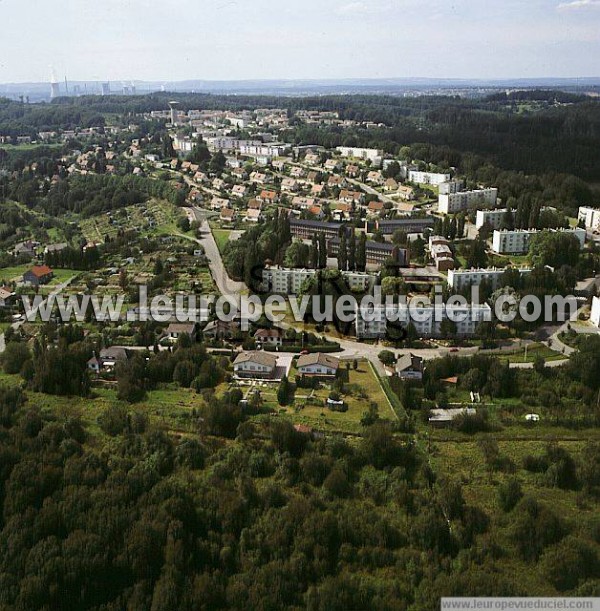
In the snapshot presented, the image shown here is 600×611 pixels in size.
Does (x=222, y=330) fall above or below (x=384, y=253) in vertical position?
below

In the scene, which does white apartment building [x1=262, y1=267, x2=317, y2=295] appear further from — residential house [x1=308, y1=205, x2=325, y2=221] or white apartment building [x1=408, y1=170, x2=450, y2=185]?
white apartment building [x1=408, y1=170, x2=450, y2=185]

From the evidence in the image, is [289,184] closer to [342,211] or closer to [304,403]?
[342,211]

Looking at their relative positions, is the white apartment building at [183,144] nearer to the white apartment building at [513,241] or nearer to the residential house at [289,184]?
the residential house at [289,184]

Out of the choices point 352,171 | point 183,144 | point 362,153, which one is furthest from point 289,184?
point 183,144

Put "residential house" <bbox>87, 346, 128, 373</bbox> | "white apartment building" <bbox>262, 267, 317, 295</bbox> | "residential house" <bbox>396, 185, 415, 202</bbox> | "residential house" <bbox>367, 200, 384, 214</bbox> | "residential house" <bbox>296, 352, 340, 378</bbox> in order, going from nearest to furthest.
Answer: "residential house" <bbox>296, 352, 340, 378</bbox>
"residential house" <bbox>87, 346, 128, 373</bbox>
"white apartment building" <bbox>262, 267, 317, 295</bbox>
"residential house" <bbox>367, 200, 384, 214</bbox>
"residential house" <bbox>396, 185, 415, 202</bbox>

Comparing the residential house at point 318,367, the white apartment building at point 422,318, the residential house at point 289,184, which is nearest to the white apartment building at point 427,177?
the residential house at point 289,184

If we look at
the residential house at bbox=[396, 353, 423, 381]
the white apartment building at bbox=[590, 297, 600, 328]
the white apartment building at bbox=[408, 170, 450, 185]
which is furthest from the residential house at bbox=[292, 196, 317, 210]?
the residential house at bbox=[396, 353, 423, 381]

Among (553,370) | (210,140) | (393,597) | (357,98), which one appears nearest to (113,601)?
(393,597)
